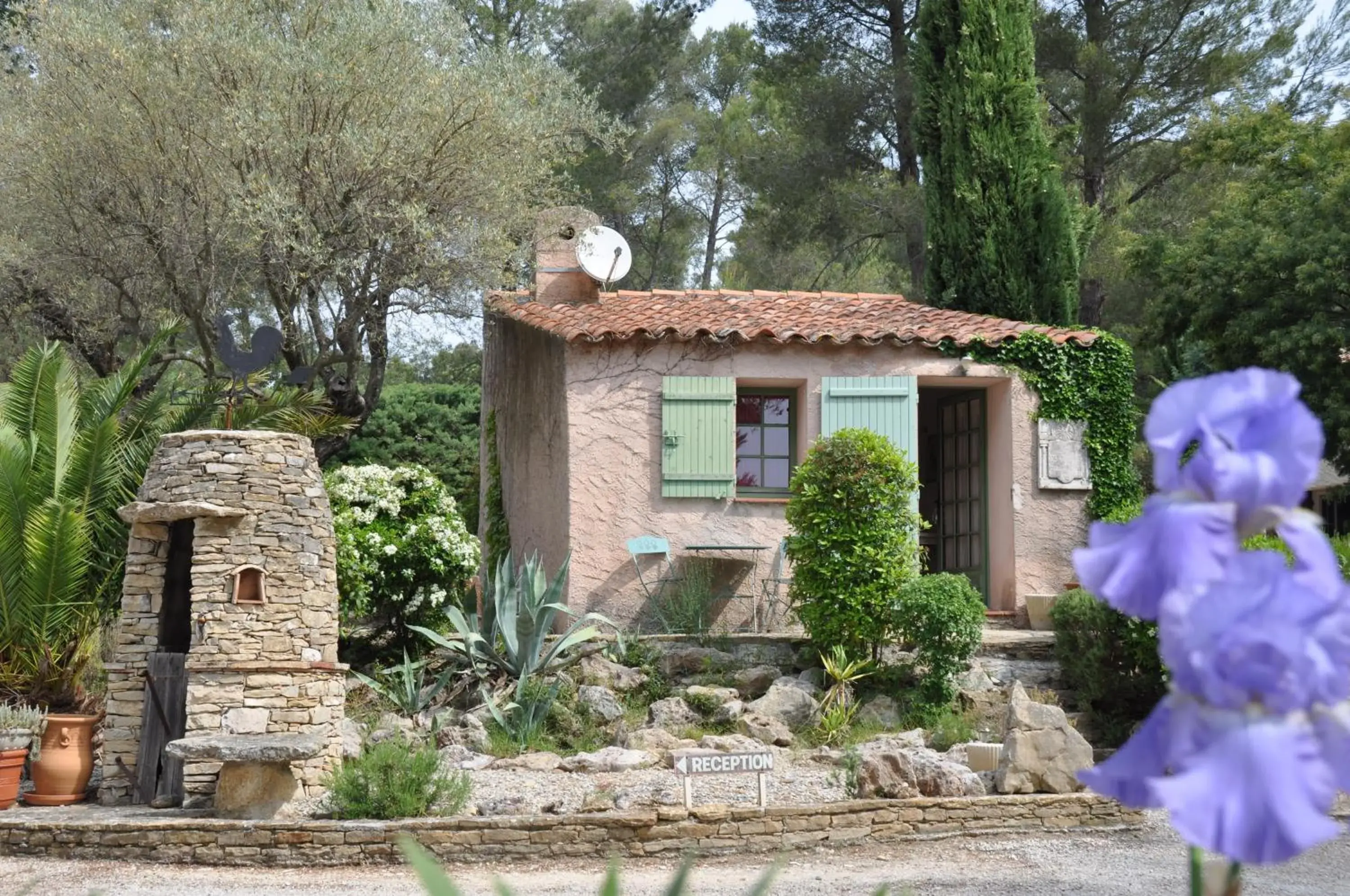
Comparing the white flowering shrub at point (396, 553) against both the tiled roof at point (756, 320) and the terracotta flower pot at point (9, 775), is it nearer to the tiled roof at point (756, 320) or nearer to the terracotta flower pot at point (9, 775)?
the tiled roof at point (756, 320)

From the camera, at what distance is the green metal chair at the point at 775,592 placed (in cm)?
1384

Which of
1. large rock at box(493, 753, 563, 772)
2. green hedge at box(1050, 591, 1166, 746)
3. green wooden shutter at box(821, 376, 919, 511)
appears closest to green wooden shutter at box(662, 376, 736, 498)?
green wooden shutter at box(821, 376, 919, 511)

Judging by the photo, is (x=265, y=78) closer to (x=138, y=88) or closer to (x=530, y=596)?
(x=138, y=88)

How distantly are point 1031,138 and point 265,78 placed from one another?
9059 mm

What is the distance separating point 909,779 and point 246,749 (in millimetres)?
4528

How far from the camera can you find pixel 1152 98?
2145cm

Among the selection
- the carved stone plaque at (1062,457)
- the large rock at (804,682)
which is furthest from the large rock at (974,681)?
the carved stone plaque at (1062,457)

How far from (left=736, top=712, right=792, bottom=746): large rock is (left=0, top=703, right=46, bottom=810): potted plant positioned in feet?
17.7

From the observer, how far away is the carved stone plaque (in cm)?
1448

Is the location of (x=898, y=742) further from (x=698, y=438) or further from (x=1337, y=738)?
(x=1337, y=738)

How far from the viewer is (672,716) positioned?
11461 mm

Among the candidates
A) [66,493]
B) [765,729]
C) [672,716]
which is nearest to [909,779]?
[765,729]

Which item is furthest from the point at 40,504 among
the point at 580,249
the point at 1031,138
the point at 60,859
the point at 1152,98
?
the point at 1152,98

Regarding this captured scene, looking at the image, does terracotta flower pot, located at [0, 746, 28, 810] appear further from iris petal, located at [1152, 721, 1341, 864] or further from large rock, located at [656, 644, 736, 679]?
iris petal, located at [1152, 721, 1341, 864]
